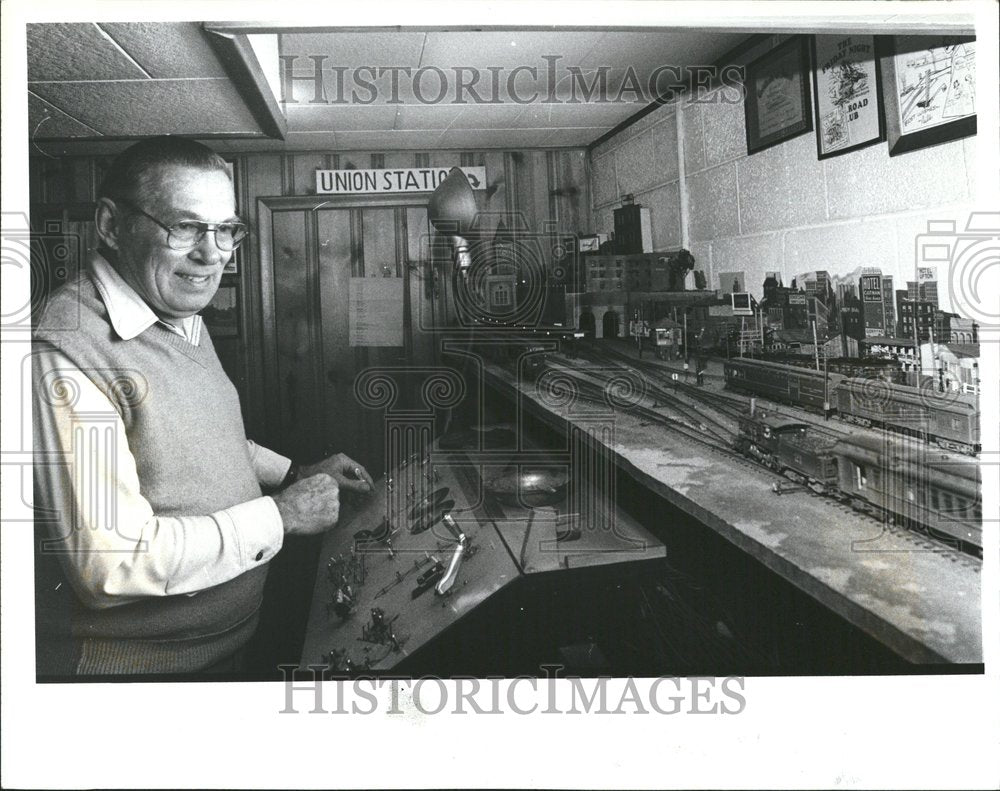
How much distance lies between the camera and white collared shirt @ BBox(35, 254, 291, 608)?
1.91 meters

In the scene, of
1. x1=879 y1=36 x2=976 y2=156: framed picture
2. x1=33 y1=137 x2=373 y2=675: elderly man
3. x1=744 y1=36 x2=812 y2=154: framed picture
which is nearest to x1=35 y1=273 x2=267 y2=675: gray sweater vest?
x1=33 y1=137 x2=373 y2=675: elderly man

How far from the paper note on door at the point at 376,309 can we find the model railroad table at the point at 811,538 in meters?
0.26

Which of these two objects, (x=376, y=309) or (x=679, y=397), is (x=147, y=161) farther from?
(x=679, y=397)

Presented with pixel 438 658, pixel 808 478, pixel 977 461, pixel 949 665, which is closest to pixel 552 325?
pixel 808 478

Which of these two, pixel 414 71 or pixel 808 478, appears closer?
pixel 808 478

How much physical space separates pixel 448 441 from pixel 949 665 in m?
1.29

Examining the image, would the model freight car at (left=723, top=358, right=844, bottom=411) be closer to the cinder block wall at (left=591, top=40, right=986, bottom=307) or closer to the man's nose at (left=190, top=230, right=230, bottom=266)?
the cinder block wall at (left=591, top=40, right=986, bottom=307)

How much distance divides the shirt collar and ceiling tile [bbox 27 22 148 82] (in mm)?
447

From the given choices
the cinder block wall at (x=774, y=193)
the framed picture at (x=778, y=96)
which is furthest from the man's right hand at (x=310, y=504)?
the framed picture at (x=778, y=96)

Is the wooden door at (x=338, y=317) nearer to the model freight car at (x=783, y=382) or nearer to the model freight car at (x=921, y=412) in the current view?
the model freight car at (x=783, y=382)

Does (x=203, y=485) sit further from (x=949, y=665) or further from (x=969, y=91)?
(x=969, y=91)

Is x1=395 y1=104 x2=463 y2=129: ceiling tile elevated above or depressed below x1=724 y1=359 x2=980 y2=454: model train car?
above

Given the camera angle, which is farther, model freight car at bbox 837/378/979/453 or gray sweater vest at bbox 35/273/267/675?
gray sweater vest at bbox 35/273/267/675

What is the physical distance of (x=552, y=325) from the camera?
2041 millimetres
